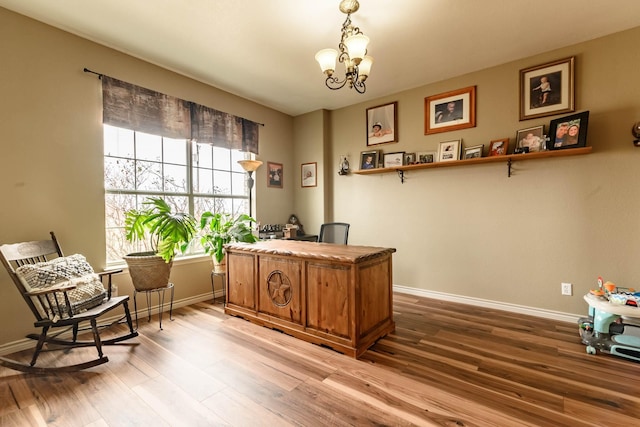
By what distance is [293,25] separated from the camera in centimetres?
251

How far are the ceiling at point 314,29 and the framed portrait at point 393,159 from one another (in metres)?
0.97

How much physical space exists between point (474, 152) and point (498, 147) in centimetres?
24

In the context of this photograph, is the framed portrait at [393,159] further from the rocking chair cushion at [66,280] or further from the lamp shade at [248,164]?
the rocking chair cushion at [66,280]

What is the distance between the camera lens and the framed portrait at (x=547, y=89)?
9.39ft

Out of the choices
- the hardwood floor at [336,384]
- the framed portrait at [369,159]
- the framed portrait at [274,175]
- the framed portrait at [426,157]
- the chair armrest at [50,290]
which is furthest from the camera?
the framed portrait at [274,175]

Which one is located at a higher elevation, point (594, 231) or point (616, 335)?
point (594, 231)

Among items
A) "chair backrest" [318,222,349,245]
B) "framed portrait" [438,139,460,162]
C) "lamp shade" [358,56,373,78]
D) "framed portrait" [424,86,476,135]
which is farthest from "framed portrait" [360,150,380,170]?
"lamp shade" [358,56,373,78]

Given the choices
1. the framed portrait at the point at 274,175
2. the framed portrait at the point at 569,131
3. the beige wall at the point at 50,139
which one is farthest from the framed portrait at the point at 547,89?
the beige wall at the point at 50,139

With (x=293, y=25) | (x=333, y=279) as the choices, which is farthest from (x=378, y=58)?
(x=333, y=279)

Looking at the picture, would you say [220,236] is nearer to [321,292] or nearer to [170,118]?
[170,118]

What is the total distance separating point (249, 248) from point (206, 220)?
2.96 ft

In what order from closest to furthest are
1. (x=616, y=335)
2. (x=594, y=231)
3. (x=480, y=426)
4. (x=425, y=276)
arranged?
(x=480, y=426)
(x=616, y=335)
(x=594, y=231)
(x=425, y=276)

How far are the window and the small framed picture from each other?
89.1 inches

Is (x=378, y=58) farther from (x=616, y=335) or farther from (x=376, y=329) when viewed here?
(x=616, y=335)
